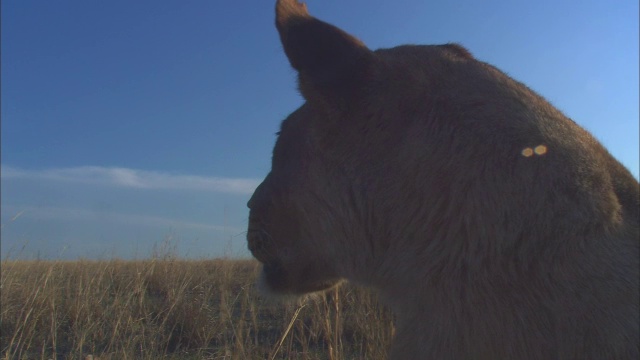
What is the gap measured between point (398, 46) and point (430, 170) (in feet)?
2.22

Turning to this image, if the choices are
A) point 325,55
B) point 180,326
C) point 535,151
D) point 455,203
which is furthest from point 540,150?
point 180,326

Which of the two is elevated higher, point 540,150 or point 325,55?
point 325,55

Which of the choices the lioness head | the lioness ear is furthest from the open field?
the lioness ear

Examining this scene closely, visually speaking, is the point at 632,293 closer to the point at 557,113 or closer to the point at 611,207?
the point at 611,207

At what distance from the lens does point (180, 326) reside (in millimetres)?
5500

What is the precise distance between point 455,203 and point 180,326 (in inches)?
167

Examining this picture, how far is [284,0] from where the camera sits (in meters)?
2.16

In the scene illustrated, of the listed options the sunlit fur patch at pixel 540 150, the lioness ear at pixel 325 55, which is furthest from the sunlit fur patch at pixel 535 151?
the lioness ear at pixel 325 55

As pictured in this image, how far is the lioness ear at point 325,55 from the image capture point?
203cm

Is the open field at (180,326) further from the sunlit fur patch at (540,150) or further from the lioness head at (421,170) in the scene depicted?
the sunlit fur patch at (540,150)

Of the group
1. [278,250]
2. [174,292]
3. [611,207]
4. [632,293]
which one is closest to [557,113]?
[611,207]

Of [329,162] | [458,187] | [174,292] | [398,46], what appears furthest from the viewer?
[174,292]

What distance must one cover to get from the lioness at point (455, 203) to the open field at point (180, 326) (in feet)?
6.86

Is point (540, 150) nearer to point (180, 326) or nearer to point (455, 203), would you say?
point (455, 203)
